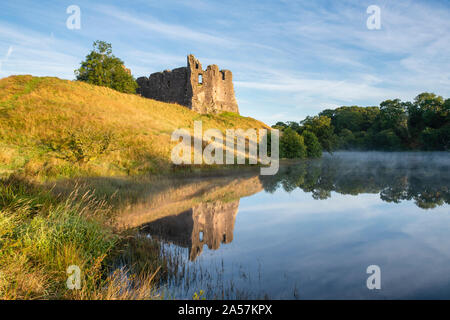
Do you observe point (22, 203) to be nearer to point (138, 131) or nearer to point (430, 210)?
point (430, 210)

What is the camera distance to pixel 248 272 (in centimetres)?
630

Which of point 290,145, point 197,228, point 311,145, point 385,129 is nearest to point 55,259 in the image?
point 197,228

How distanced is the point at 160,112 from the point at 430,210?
138ft

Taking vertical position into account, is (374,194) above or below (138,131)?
below

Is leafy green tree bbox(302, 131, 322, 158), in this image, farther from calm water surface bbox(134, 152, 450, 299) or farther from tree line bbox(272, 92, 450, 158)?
calm water surface bbox(134, 152, 450, 299)

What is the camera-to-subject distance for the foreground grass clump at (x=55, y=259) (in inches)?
175

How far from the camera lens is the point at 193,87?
196ft

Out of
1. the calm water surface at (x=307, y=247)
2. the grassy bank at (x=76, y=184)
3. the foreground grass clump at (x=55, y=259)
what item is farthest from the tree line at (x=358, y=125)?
the foreground grass clump at (x=55, y=259)

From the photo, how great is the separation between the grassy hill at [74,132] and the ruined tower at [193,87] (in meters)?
15.8

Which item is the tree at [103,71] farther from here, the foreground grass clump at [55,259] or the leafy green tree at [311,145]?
the foreground grass clump at [55,259]

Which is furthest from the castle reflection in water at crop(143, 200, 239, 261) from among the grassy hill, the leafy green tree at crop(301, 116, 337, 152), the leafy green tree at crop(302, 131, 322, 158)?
the leafy green tree at crop(301, 116, 337, 152)
